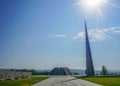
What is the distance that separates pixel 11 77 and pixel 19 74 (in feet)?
16.5

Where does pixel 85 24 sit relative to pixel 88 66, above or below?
above

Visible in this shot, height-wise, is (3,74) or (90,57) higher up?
(90,57)

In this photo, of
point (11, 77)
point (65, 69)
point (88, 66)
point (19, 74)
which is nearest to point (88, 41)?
point (88, 66)

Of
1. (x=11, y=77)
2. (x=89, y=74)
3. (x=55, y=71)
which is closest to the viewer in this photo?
(x=11, y=77)

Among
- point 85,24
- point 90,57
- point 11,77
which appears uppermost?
point 85,24

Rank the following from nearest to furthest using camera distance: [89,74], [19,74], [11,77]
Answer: [11,77], [19,74], [89,74]

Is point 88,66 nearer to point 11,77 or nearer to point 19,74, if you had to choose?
point 19,74

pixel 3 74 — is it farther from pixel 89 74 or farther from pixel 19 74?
pixel 89 74

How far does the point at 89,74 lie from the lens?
62.6 meters

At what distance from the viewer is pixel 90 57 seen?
63344mm

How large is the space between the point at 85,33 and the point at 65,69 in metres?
22.9

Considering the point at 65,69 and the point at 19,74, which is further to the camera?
the point at 65,69

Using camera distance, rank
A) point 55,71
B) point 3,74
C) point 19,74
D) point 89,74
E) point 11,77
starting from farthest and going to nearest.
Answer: point 55,71, point 89,74, point 19,74, point 11,77, point 3,74

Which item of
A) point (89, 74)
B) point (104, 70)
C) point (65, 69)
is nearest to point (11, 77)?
point (89, 74)
